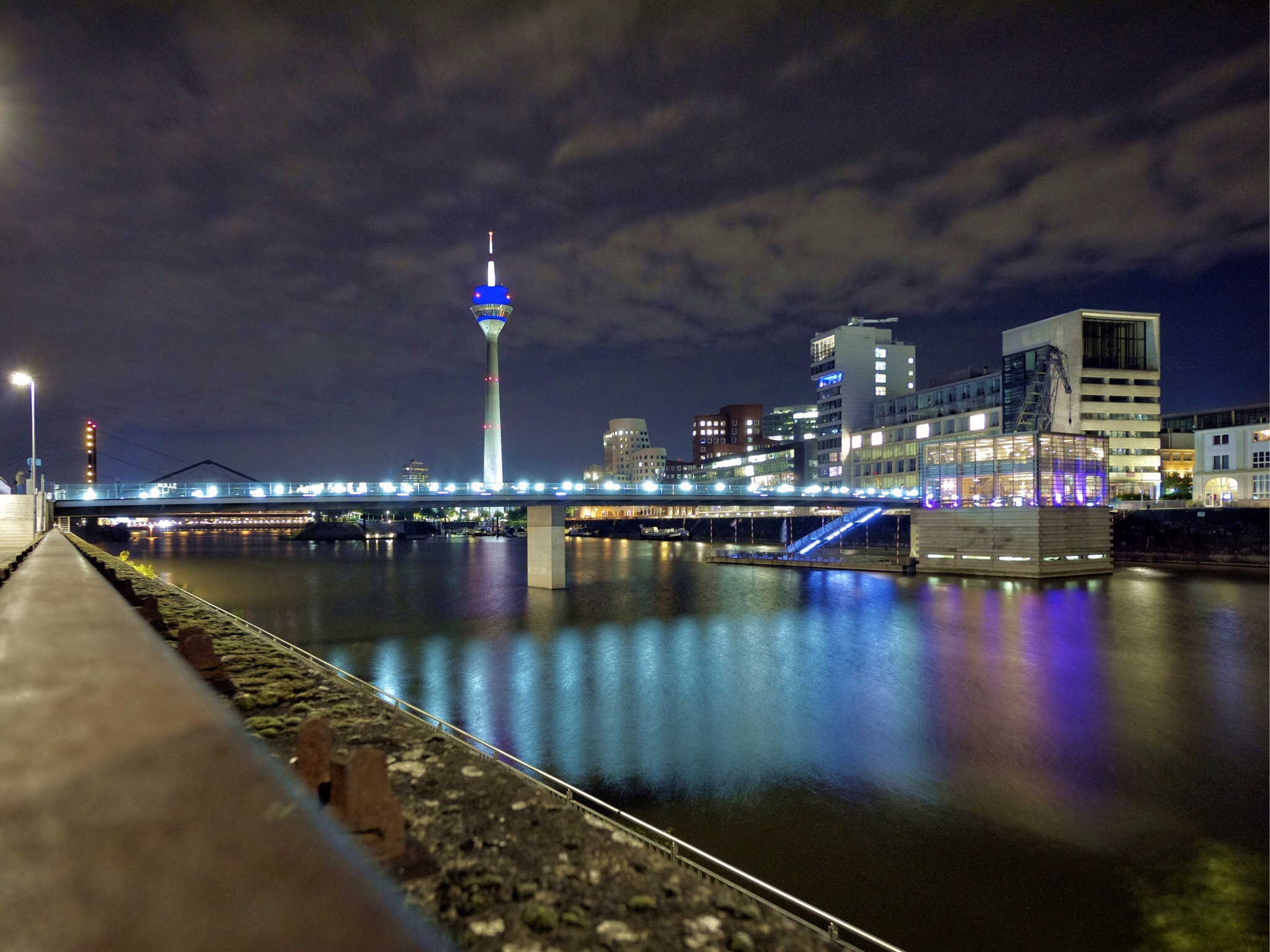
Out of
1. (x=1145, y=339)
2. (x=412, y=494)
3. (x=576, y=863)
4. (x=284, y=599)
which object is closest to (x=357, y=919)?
(x=576, y=863)

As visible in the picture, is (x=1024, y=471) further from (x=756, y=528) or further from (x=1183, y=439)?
(x=756, y=528)

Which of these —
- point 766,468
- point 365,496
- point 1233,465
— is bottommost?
point 365,496

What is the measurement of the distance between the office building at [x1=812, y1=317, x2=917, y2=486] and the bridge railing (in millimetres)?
60648

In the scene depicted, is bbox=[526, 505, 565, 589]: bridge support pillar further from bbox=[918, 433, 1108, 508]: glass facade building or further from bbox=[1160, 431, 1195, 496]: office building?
bbox=[1160, 431, 1195, 496]: office building

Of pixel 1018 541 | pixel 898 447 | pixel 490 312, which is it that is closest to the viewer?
pixel 1018 541

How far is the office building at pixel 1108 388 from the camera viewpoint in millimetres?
92500

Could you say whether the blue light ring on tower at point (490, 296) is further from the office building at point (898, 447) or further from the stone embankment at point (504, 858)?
the stone embankment at point (504, 858)

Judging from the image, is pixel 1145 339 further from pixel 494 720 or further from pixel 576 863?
pixel 576 863

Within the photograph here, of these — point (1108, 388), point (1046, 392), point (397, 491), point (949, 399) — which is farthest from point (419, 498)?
point (1108, 388)

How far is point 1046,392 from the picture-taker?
95000 millimetres

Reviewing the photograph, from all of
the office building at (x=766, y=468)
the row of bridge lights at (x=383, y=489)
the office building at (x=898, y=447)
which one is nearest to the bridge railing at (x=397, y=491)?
the row of bridge lights at (x=383, y=489)

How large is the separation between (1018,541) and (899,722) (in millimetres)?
48293

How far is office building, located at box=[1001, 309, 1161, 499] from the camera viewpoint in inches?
3642

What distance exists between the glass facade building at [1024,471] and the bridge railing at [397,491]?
48.4 ft
